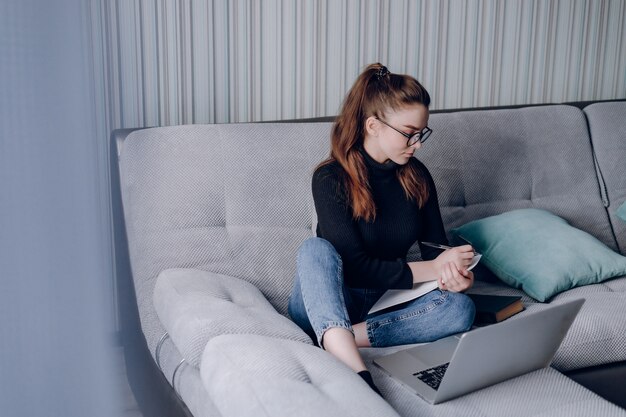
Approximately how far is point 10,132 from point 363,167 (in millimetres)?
1201

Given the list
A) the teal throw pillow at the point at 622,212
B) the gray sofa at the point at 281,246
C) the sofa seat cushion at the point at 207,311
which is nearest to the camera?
the gray sofa at the point at 281,246

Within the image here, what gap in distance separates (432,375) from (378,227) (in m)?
0.48

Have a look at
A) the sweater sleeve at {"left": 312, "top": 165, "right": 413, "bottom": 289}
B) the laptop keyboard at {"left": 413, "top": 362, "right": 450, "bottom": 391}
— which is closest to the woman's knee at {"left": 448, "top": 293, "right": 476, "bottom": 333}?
the sweater sleeve at {"left": 312, "top": 165, "right": 413, "bottom": 289}

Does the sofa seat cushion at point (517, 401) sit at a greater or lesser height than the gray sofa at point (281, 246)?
lesser

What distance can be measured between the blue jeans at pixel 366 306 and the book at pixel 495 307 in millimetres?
87

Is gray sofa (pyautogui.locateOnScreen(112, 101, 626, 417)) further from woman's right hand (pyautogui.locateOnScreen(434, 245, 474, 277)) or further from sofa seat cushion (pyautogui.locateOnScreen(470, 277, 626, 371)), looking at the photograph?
woman's right hand (pyautogui.locateOnScreen(434, 245, 474, 277))

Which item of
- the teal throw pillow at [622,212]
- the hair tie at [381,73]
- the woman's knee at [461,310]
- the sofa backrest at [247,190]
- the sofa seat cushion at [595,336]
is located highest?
the hair tie at [381,73]

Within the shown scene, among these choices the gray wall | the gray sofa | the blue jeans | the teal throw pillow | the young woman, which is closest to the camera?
the gray sofa

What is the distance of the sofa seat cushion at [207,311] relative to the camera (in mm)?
1412

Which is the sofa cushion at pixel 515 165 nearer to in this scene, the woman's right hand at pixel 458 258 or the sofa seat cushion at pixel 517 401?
the woman's right hand at pixel 458 258

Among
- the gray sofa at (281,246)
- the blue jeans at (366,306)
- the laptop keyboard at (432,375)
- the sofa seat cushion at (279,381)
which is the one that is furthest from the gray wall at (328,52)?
the laptop keyboard at (432,375)

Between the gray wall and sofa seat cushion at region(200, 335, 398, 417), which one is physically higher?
the gray wall

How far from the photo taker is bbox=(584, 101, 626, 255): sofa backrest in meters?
2.45

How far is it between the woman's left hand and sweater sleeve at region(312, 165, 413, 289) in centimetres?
8
